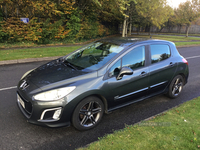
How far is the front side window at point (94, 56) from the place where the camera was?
3511 millimetres

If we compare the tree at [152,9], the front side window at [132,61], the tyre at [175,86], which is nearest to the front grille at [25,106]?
the front side window at [132,61]

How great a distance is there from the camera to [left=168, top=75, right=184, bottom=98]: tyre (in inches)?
182

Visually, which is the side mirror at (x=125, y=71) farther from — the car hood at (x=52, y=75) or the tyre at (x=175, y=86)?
the tyre at (x=175, y=86)

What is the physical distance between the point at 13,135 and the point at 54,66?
162cm

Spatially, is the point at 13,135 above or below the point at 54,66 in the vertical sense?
below

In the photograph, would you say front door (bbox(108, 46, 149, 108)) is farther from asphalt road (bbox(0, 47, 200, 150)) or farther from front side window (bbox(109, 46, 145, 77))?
asphalt road (bbox(0, 47, 200, 150))

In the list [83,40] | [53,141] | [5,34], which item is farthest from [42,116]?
[83,40]

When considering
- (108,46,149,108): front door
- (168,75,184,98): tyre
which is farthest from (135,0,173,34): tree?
(108,46,149,108): front door

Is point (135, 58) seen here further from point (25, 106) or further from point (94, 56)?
point (25, 106)

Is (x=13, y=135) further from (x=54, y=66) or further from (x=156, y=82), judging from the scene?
(x=156, y=82)

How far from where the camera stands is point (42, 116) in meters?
2.79

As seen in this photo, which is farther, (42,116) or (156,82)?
(156,82)

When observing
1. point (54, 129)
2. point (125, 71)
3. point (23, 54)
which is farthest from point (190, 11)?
point (54, 129)

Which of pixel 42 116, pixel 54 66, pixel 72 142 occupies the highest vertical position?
pixel 54 66
